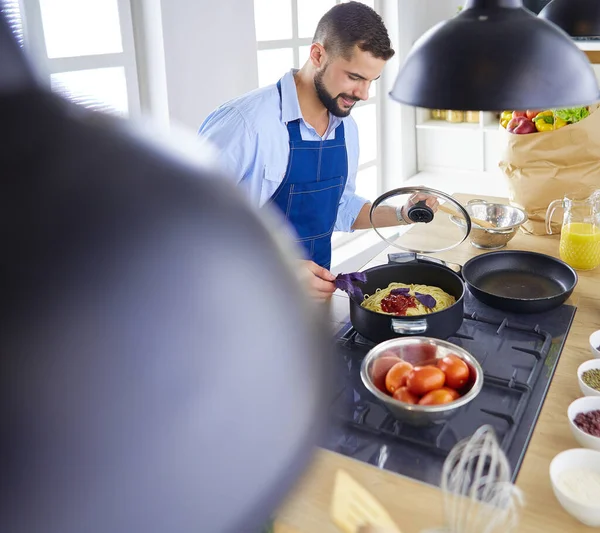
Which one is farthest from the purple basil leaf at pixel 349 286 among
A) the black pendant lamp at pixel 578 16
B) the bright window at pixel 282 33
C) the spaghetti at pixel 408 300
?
the bright window at pixel 282 33

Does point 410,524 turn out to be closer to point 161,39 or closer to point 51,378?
point 51,378

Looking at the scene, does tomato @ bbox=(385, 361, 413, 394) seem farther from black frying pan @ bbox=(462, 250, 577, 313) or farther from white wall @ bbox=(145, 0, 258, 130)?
white wall @ bbox=(145, 0, 258, 130)

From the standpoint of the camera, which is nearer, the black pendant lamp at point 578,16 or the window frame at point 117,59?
the black pendant lamp at point 578,16

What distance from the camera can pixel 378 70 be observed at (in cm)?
198

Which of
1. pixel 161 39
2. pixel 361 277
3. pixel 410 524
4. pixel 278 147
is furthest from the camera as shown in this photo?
pixel 161 39

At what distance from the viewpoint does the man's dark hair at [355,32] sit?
188 cm

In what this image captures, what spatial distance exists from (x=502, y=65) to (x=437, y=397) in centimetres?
59

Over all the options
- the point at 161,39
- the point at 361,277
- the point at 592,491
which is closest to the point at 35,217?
the point at 592,491

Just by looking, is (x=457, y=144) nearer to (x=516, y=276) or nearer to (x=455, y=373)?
(x=516, y=276)

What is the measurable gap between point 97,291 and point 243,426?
52mm

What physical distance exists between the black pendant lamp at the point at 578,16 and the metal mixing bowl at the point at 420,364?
3.27ft

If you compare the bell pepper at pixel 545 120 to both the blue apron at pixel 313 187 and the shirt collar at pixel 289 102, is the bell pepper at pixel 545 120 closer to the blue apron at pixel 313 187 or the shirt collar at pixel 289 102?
the blue apron at pixel 313 187

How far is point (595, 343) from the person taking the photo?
4.83ft

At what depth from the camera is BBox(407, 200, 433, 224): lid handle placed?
76.6 inches
